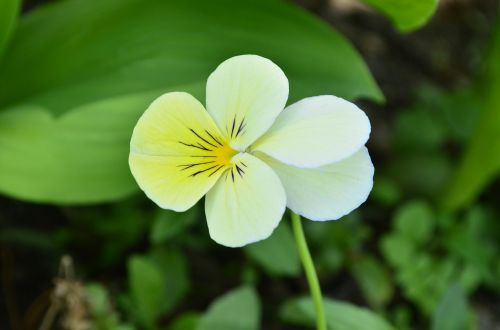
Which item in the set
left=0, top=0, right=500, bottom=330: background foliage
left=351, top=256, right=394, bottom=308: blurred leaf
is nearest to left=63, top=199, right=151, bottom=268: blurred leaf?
left=0, top=0, right=500, bottom=330: background foliage

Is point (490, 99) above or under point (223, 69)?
above

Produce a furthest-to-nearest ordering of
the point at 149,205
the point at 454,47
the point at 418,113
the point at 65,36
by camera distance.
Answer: the point at 454,47
the point at 418,113
the point at 149,205
the point at 65,36

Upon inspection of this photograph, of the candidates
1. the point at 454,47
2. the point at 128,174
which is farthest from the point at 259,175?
the point at 454,47

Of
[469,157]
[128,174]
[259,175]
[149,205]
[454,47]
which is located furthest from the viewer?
[454,47]

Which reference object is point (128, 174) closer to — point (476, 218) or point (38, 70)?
point (38, 70)

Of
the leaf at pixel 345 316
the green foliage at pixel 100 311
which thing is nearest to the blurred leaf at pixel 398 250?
the leaf at pixel 345 316

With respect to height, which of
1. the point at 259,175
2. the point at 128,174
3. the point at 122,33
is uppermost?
the point at 122,33

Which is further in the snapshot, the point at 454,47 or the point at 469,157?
the point at 454,47
